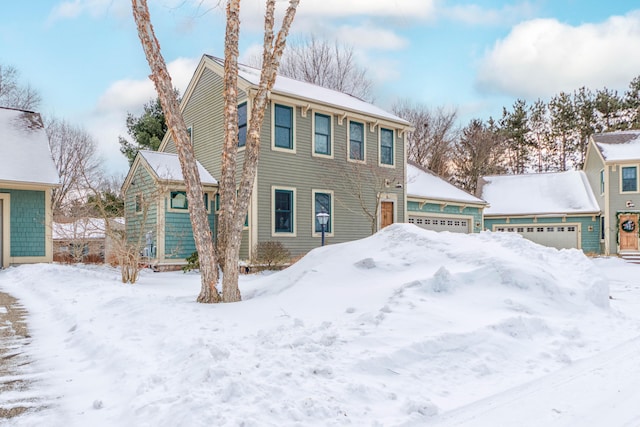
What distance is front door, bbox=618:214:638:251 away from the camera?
69.9 ft

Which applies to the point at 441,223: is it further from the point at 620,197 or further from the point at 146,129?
the point at 146,129

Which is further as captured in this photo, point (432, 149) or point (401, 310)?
point (432, 149)

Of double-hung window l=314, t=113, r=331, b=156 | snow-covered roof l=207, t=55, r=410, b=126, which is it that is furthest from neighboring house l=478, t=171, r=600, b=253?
double-hung window l=314, t=113, r=331, b=156

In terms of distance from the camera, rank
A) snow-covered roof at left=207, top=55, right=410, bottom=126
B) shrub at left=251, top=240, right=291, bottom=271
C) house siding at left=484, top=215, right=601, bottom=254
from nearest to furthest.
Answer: shrub at left=251, top=240, right=291, bottom=271
snow-covered roof at left=207, top=55, right=410, bottom=126
house siding at left=484, top=215, right=601, bottom=254

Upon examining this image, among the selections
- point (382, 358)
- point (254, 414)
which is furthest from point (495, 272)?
point (254, 414)

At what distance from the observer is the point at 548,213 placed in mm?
23781

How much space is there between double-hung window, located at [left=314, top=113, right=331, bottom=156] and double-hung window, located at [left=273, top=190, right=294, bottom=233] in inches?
77.7

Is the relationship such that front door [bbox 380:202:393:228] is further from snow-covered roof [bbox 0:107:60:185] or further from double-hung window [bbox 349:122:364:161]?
snow-covered roof [bbox 0:107:60:185]

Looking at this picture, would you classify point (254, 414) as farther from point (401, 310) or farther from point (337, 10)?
point (337, 10)

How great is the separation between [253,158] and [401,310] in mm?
3401

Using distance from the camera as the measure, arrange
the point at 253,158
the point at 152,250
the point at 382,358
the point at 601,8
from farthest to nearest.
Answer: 1. the point at 152,250
2. the point at 601,8
3. the point at 253,158
4. the point at 382,358

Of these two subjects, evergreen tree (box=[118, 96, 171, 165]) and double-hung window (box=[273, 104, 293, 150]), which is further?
evergreen tree (box=[118, 96, 171, 165])

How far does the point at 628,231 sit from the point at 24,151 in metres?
26.2

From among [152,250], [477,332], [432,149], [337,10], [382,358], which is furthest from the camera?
[432,149]
